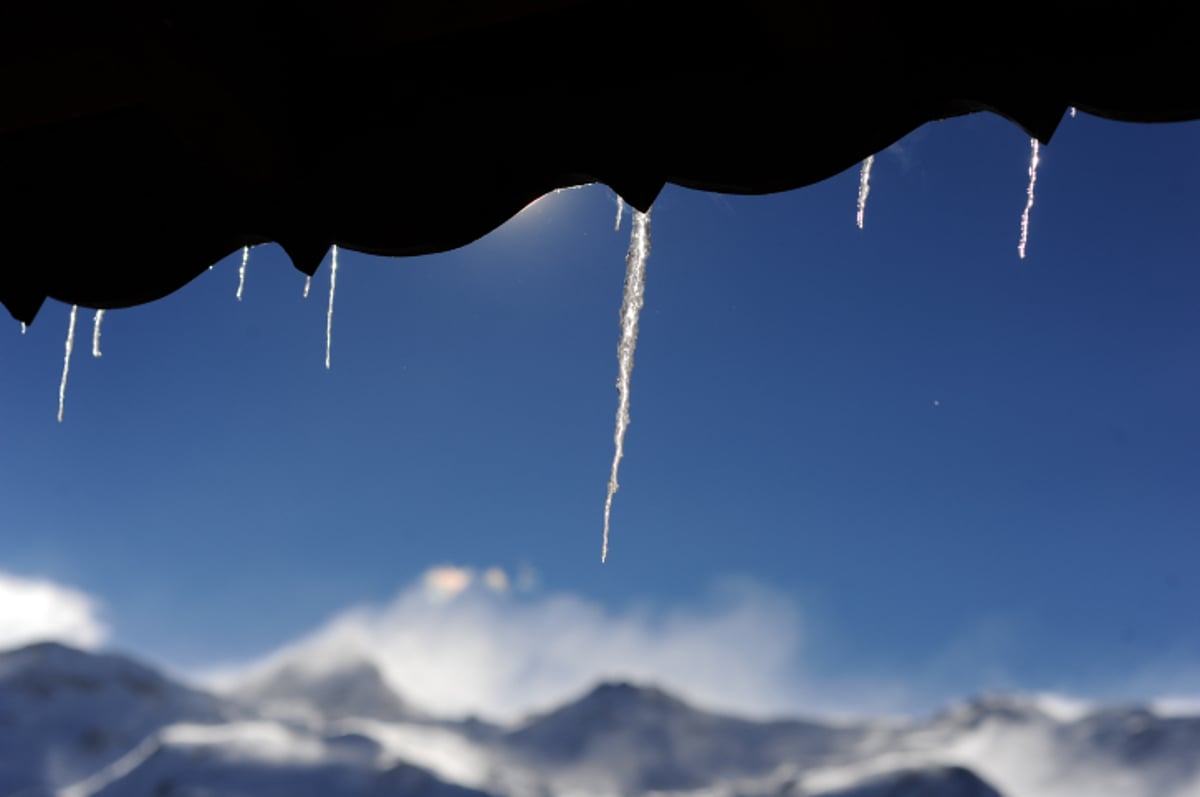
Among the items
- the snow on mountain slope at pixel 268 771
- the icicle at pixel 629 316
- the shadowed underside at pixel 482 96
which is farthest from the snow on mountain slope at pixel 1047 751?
the shadowed underside at pixel 482 96

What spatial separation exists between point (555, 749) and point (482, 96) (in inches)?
2194

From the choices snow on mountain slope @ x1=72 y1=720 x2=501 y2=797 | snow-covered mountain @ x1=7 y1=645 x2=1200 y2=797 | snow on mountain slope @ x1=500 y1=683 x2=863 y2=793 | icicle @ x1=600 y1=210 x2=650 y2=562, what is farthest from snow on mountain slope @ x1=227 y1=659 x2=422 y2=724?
icicle @ x1=600 y1=210 x2=650 y2=562

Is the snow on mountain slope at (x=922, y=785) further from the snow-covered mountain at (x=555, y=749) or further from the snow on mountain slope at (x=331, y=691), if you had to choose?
the snow on mountain slope at (x=331, y=691)

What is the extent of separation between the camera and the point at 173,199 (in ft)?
6.01

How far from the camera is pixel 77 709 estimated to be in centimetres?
5659

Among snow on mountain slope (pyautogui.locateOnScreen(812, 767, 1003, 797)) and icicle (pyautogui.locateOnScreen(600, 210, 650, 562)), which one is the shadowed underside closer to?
icicle (pyautogui.locateOnScreen(600, 210, 650, 562))

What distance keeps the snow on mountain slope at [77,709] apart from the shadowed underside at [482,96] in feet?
183

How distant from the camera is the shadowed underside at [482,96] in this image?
1282 mm

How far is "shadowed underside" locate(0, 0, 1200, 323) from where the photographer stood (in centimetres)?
128

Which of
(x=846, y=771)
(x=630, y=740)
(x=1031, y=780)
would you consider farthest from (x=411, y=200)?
(x=630, y=740)

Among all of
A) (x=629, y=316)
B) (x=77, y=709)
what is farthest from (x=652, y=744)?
(x=629, y=316)

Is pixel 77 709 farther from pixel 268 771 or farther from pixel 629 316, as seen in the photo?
pixel 629 316

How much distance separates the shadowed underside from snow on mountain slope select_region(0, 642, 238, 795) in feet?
183

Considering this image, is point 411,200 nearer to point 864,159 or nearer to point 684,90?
point 684,90
